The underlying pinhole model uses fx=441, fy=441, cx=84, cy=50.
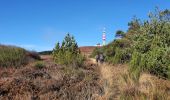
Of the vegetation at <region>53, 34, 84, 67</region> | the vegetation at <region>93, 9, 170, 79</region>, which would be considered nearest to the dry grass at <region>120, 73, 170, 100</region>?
the vegetation at <region>93, 9, 170, 79</region>

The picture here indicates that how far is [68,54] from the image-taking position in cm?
2528

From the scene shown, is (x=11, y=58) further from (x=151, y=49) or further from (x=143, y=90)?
(x=143, y=90)

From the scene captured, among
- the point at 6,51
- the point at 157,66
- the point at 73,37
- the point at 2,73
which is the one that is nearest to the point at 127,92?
the point at 2,73

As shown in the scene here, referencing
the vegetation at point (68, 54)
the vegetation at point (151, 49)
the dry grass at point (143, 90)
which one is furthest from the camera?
the vegetation at point (68, 54)

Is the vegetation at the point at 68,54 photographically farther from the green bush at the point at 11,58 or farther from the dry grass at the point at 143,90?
the dry grass at the point at 143,90

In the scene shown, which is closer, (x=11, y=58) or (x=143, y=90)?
(x=143, y=90)

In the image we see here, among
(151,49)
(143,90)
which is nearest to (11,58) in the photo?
(151,49)

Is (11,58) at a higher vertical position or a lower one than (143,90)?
higher

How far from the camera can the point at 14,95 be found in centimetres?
1359

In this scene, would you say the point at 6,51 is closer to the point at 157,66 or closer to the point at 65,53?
the point at 65,53

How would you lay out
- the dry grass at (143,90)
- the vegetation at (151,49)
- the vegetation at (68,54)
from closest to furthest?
the dry grass at (143,90), the vegetation at (151,49), the vegetation at (68,54)

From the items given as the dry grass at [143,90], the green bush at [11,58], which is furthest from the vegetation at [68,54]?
the dry grass at [143,90]

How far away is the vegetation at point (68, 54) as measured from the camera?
2477 cm

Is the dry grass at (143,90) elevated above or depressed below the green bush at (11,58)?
below
